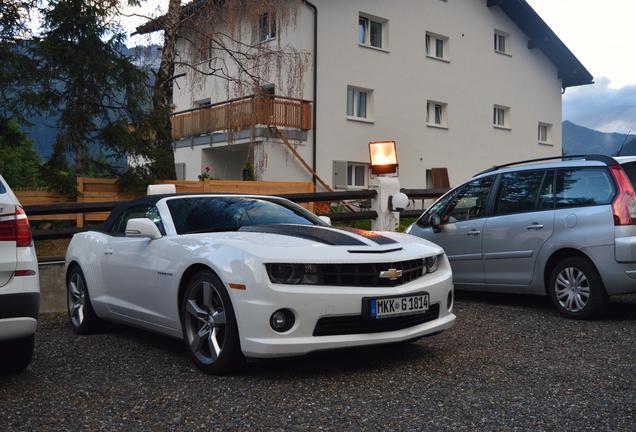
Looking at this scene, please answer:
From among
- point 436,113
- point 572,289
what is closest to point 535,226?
point 572,289

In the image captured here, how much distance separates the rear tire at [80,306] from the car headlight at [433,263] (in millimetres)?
3248

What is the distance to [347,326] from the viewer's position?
15.8 ft

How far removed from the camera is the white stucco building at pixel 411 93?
945 inches

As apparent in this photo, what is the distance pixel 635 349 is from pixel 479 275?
8.94ft

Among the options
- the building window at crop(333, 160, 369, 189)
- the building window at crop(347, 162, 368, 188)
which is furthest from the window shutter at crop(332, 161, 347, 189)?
the building window at crop(347, 162, 368, 188)

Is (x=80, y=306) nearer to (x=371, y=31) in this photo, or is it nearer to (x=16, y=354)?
(x=16, y=354)

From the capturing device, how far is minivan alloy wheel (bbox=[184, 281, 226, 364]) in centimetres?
492

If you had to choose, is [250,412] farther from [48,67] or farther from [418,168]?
[418,168]

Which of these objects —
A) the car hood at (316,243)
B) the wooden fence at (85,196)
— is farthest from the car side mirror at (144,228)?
the wooden fence at (85,196)

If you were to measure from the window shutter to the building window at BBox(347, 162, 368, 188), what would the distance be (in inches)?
23.7

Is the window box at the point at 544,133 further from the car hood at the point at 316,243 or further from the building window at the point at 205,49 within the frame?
the car hood at the point at 316,243

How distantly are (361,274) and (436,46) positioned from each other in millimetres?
25638

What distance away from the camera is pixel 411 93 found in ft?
89.8

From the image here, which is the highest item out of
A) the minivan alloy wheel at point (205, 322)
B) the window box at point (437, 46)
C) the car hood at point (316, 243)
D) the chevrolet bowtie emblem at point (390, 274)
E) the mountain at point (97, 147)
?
the window box at point (437, 46)
